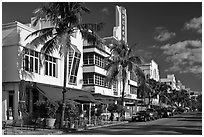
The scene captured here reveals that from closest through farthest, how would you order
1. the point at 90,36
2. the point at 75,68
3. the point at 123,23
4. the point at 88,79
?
the point at 90,36 < the point at 75,68 < the point at 88,79 < the point at 123,23

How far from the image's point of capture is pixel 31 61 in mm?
26922

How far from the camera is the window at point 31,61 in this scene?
26078 millimetres

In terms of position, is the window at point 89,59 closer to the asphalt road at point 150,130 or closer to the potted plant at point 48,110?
the asphalt road at point 150,130

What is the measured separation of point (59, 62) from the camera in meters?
31.0

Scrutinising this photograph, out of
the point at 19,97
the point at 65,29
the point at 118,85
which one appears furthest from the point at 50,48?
the point at 118,85

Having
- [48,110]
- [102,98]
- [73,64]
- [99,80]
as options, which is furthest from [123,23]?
[48,110]

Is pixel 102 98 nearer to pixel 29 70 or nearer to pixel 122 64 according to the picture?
pixel 122 64

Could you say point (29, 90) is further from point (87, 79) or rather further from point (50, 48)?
point (87, 79)

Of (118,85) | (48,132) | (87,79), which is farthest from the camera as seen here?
(118,85)

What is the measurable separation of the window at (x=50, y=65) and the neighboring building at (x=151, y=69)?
162 feet

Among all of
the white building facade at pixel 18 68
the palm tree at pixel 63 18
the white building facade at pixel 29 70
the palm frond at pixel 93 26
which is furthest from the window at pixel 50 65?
the palm frond at pixel 93 26

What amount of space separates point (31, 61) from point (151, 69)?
5758cm

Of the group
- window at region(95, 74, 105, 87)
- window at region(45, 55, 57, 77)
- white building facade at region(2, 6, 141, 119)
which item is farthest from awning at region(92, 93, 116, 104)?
window at region(45, 55, 57, 77)

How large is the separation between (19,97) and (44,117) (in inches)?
129
